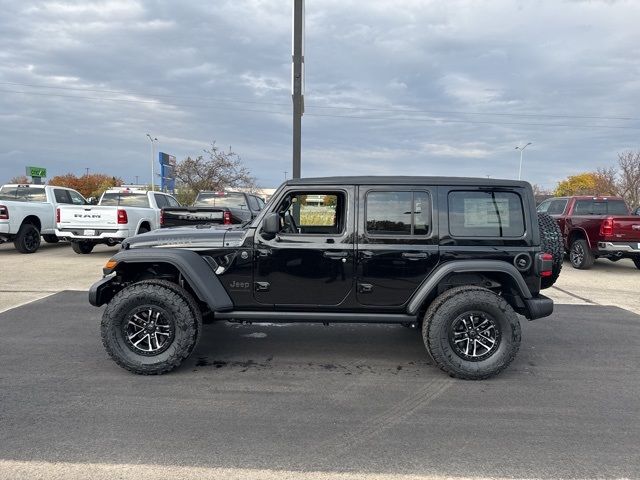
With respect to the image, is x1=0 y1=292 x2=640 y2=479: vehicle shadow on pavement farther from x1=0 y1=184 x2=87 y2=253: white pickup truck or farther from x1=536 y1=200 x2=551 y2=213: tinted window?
x1=536 y1=200 x2=551 y2=213: tinted window

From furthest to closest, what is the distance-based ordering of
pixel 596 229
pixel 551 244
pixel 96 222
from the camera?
1. pixel 96 222
2. pixel 596 229
3. pixel 551 244

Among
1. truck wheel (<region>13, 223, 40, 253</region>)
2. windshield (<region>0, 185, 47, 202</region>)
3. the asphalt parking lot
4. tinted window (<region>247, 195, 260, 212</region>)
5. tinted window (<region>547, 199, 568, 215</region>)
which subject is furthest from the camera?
tinted window (<region>247, 195, 260, 212</region>)

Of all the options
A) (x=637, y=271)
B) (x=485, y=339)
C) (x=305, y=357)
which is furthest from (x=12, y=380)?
(x=637, y=271)

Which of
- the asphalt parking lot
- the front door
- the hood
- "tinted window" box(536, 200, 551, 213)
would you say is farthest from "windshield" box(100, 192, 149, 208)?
"tinted window" box(536, 200, 551, 213)

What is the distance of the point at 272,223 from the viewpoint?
411 centimetres

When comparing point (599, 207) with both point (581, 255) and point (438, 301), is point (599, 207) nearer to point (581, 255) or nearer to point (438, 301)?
point (581, 255)

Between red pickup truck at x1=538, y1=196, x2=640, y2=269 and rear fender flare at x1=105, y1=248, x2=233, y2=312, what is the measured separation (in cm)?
944

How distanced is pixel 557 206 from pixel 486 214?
9.76 metres

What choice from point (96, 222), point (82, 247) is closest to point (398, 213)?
point (96, 222)

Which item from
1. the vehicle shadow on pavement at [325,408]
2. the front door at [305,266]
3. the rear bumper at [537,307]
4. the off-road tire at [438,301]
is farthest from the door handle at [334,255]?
the rear bumper at [537,307]

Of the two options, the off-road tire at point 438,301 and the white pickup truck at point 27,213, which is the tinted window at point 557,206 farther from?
the white pickup truck at point 27,213

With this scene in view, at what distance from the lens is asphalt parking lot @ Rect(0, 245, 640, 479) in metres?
2.80

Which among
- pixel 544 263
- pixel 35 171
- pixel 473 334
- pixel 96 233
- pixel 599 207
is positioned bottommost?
pixel 473 334

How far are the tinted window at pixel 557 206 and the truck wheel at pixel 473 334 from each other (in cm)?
951
